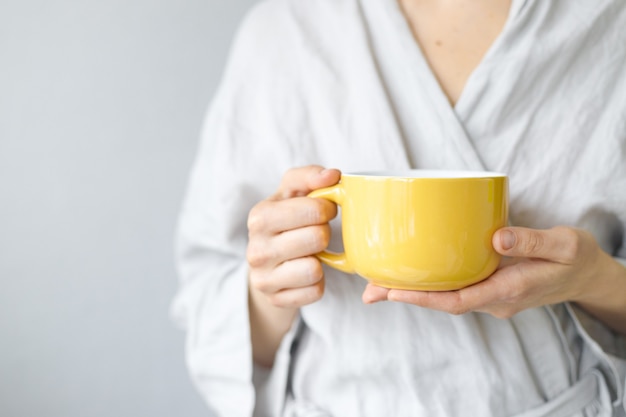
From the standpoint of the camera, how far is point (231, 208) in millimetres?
802

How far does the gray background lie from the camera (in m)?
0.95

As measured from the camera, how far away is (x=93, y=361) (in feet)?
3.34

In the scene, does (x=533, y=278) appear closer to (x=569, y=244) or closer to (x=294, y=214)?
(x=569, y=244)

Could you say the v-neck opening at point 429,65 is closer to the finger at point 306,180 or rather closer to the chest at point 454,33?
the chest at point 454,33

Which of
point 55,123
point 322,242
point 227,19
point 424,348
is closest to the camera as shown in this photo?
point 322,242

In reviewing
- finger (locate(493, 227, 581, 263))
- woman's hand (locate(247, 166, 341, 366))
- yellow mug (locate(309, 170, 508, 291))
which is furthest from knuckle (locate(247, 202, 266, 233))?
finger (locate(493, 227, 581, 263))

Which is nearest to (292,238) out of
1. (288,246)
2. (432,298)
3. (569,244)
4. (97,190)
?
(288,246)

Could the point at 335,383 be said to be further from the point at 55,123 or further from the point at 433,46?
the point at 55,123

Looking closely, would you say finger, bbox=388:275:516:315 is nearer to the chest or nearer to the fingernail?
the fingernail

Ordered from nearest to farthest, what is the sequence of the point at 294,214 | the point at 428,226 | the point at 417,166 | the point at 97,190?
the point at 428,226 → the point at 294,214 → the point at 417,166 → the point at 97,190

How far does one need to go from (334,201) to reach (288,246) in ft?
0.25

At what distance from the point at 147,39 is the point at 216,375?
2.03 ft

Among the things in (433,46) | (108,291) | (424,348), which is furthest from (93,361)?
(433,46)

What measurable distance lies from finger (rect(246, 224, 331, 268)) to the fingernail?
0.18 m
